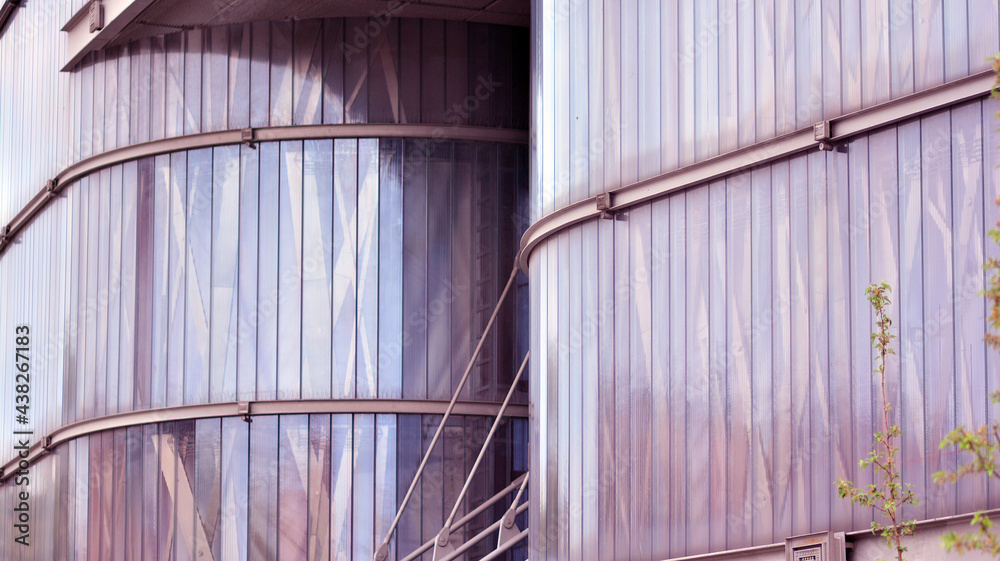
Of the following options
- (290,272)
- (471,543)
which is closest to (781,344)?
(471,543)

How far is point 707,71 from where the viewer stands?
11.5 metres

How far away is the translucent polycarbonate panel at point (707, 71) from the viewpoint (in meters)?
9.58

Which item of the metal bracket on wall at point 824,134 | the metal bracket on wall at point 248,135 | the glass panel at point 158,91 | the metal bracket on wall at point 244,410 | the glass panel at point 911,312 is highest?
the glass panel at point 158,91

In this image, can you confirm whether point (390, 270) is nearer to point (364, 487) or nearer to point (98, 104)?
point (364, 487)

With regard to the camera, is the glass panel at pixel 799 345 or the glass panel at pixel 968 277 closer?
the glass panel at pixel 968 277

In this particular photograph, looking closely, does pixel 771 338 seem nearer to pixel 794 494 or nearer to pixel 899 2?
pixel 794 494

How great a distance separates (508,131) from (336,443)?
4916 mm

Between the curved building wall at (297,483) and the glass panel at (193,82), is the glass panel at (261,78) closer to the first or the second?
the glass panel at (193,82)

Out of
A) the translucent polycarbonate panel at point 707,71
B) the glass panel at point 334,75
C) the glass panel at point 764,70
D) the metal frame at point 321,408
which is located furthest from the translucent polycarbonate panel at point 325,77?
the glass panel at point 764,70

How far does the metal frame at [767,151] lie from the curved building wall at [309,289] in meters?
4.81

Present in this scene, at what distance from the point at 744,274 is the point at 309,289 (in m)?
8.86

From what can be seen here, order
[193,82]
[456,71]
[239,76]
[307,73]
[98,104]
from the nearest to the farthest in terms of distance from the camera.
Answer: [307,73] < [456,71] < [239,76] < [193,82] < [98,104]

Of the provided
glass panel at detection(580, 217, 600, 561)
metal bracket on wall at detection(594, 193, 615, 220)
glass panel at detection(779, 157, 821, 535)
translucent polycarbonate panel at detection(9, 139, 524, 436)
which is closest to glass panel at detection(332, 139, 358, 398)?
translucent polycarbonate panel at detection(9, 139, 524, 436)

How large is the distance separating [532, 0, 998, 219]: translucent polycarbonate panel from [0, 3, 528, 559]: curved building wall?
182 inches
